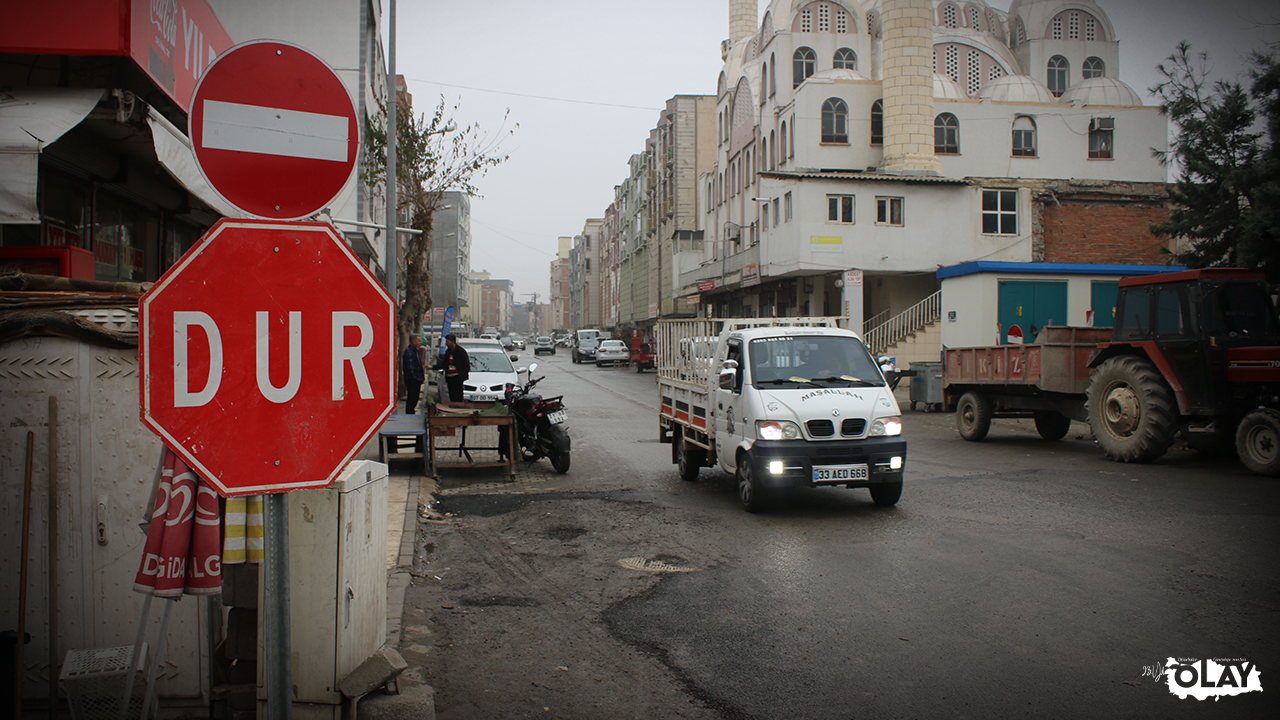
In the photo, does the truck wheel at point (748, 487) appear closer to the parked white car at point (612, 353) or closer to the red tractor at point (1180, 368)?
the red tractor at point (1180, 368)

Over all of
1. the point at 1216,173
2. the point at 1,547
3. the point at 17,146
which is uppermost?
the point at 1216,173

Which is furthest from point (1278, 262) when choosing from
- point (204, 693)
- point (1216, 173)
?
point (204, 693)

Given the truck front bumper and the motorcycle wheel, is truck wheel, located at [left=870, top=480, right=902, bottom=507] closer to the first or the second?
the truck front bumper

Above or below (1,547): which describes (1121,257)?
above

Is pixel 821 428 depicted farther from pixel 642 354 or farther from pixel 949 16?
pixel 949 16

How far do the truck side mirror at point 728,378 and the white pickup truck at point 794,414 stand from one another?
13 millimetres

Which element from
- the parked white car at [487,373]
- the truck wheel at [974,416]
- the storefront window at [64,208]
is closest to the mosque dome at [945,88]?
the parked white car at [487,373]

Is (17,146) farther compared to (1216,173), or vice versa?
(1216,173)

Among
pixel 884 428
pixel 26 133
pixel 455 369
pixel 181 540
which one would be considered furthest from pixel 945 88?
pixel 181 540

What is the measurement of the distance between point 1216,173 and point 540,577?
17.7 metres

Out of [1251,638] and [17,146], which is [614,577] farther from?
[17,146]

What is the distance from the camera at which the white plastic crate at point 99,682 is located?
10.7 ft

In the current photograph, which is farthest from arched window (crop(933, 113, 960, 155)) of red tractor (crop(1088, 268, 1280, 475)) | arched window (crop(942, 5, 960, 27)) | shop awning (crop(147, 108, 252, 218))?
shop awning (crop(147, 108, 252, 218))

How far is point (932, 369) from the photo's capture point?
830 inches
